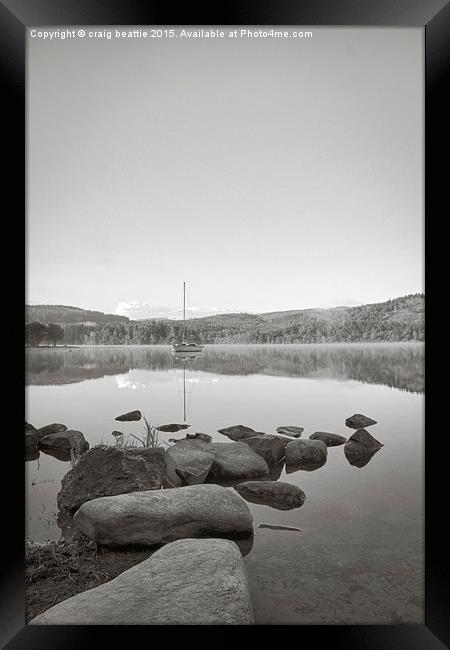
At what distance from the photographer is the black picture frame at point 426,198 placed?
5.25ft

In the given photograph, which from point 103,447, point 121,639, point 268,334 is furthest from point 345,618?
point 268,334

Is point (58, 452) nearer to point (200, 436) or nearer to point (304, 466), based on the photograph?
point (200, 436)

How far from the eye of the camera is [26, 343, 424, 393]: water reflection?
22.0 ft

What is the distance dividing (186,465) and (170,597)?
1.85 metres

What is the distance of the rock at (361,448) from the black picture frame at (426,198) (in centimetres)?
282

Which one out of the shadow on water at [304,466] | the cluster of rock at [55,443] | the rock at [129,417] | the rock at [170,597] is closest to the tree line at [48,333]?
the cluster of rock at [55,443]

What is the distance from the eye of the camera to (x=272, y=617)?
202 centimetres

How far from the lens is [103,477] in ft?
9.90

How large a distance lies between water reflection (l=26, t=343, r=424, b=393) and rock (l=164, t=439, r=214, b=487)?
260 centimetres

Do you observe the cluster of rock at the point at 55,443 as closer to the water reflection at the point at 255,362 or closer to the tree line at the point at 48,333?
the tree line at the point at 48,333

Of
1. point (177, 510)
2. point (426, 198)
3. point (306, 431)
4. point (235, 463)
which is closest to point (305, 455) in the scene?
point (235, 463)

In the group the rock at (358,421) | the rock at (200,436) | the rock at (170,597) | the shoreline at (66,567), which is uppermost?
the rock at (170,597)

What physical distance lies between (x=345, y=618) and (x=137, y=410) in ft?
13.4

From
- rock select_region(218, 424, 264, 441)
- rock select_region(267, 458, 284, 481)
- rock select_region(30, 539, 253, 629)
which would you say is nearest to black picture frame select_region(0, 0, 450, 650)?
rock select_region(30, 539, 253, 629)
